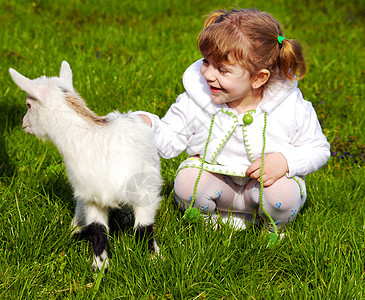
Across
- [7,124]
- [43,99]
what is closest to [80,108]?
[43,99]

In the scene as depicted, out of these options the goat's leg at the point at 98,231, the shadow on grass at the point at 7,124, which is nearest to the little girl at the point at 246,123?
the goat's leg at the point at 98,231

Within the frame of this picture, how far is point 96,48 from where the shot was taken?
19.9 ft

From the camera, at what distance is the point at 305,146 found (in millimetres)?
3199

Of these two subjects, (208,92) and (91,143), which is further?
(208,92)

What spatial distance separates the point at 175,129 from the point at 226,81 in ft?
1.73

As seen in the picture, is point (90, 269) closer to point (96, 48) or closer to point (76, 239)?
point (76, 239)

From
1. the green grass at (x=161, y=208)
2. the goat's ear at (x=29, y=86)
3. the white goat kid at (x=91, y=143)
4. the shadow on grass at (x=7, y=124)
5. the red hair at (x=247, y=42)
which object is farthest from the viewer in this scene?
the shadow on grass at (x=7, y=124)

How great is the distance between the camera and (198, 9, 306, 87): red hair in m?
2.89

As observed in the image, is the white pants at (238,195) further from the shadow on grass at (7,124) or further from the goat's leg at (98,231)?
the shadow on grass at (7,124)

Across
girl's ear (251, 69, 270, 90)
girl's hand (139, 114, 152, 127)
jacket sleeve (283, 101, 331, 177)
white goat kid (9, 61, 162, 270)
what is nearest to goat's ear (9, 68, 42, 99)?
white goat kid (9, 61, 162, 270)

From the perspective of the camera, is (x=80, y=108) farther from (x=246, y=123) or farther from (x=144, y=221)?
(x=246, y=123)

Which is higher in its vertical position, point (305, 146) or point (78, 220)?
point (305, 146)

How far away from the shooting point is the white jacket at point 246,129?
3150mm

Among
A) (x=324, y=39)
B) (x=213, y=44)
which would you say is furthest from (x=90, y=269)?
(x=324, y=39)
